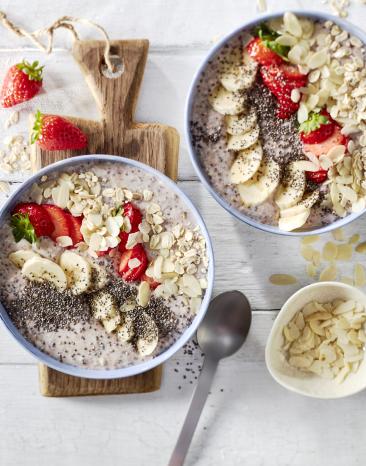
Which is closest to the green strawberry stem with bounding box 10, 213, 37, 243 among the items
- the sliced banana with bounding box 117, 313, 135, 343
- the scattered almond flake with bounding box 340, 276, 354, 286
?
the sliced banana with bounding box 117, 313, 135, 343

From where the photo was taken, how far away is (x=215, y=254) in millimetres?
1392

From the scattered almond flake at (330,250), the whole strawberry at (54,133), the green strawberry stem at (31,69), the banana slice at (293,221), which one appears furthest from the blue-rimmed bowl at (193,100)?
the green strawberry stem at (31,69)

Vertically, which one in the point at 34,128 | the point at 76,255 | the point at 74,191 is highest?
the point at 34,128

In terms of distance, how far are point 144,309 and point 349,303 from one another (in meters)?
0.44

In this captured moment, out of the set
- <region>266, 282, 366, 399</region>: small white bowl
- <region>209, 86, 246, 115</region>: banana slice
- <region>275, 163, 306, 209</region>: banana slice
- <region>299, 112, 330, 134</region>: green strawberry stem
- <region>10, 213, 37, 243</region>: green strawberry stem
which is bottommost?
Answer: <region>266, 282, 366, 399</region>: small white bowl

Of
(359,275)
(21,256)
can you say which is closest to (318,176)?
(359,275)

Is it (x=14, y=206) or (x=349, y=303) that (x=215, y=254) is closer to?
(x=349, y=303)

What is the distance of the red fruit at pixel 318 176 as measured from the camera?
1.26 metres

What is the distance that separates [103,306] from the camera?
4.15ft

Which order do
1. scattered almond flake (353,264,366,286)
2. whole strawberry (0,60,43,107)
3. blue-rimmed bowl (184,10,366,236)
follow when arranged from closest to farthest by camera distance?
1. blue-rimmed bowl (184,10,366,236)
2. whole strawberry (0,60,43,107)
3. scattered almond flake (353,264,366,286)

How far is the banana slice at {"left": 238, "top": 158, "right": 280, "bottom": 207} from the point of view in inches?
49.4

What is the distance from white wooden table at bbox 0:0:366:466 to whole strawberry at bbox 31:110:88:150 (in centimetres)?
11

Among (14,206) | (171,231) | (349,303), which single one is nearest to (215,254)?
Result: (171,231)

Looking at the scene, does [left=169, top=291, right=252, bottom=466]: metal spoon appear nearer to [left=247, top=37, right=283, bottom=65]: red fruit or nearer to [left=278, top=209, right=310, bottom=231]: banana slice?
[left=278, top=209, right=310, bottom=231]: banana slice
